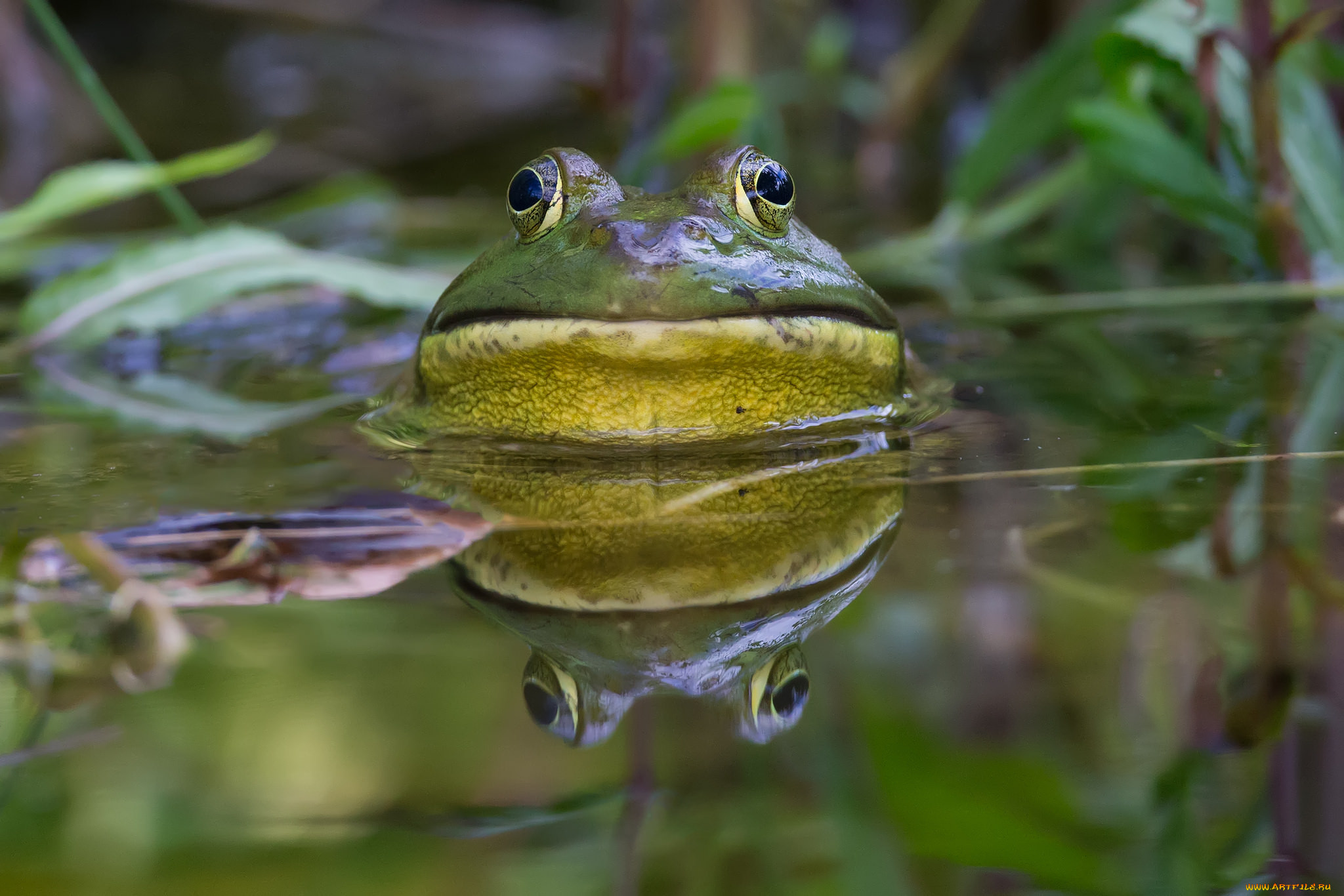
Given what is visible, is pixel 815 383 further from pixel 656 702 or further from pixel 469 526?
pixel 656 702

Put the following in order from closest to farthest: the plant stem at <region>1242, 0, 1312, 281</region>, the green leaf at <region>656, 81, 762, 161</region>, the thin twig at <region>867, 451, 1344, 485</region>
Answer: the thin twig at <region>867, 451, 1344, 485</region>, the plant stem at <region>1242, 0, 1312, 281</region>, the green leaf at <region>656, 81, 762, 161</region>

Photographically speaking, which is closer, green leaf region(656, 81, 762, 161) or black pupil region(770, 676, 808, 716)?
black pupil region(770, 676, 808, 716)

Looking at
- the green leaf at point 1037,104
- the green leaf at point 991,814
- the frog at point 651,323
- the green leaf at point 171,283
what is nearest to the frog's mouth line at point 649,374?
the frog at point 651,323

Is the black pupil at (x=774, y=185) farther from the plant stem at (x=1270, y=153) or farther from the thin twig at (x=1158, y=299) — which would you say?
the thin twig at (x=1158, y=299)

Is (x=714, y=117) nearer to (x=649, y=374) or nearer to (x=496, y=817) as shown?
(x=649, y=374)

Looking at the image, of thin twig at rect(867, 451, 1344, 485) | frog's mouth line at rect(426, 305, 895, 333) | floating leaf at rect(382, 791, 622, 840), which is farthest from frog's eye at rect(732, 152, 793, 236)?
floating leaf at rect(382, 791, 622, 840)

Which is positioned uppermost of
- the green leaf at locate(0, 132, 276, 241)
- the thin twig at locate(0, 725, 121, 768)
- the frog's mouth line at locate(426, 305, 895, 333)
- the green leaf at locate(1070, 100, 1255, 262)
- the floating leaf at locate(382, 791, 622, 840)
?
the green leaf at locate(0, 132, 276, 241)

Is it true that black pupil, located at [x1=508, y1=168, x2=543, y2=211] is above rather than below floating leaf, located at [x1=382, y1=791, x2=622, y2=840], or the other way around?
above

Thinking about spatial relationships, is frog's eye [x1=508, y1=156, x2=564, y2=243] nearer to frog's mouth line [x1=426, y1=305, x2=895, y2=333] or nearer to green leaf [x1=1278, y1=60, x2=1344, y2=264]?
frog's mouth line [x1=426, y1=305, x2=895, y2=333]

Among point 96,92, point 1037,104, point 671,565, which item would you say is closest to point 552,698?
point 671,565
